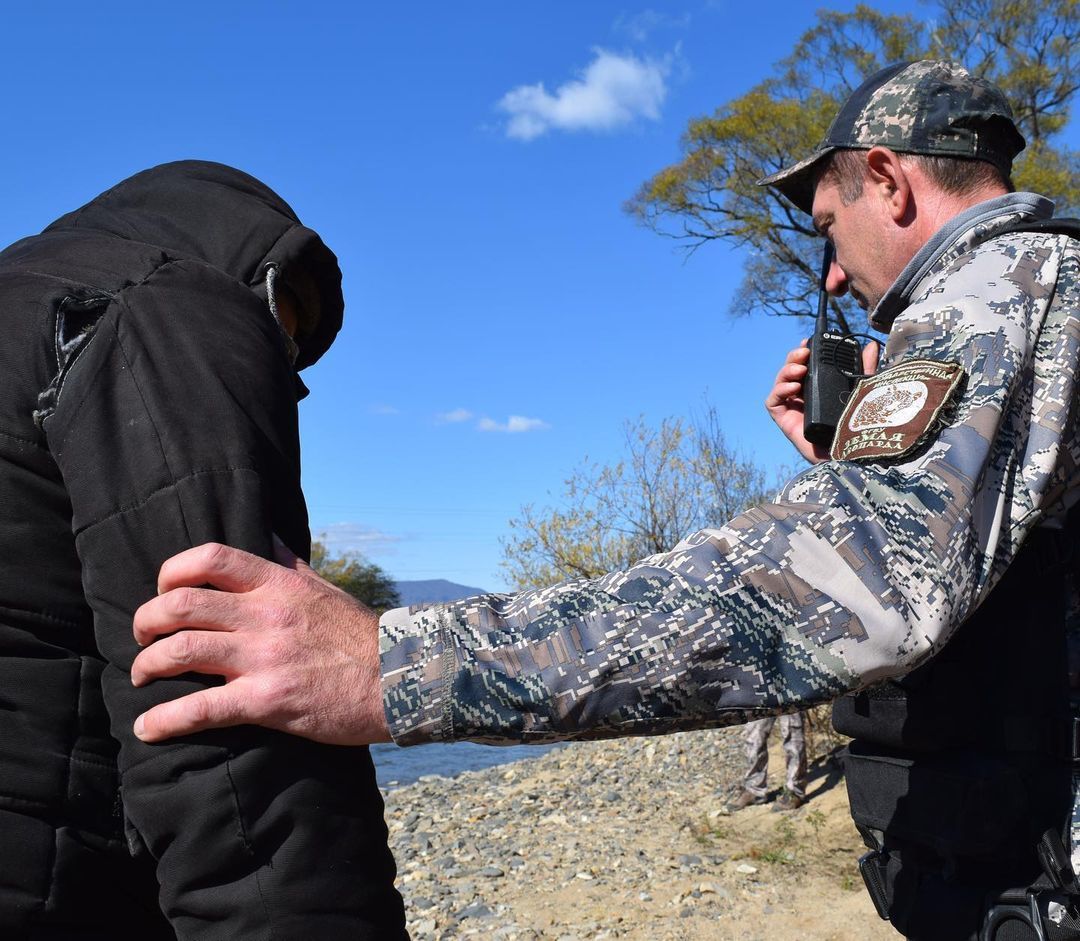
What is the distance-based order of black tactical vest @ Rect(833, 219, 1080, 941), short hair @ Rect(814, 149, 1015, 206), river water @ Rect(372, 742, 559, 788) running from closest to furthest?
black tactical vest @ Rect(833, 219, 1080, 941), short hair @ Rect(814, 149, 1015, 206), river water @ Rect(372, 742, 559, 788)

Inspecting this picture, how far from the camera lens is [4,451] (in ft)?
4.19

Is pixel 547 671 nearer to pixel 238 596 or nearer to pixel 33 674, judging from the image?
pixel 238 596

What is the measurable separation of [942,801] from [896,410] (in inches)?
34.9

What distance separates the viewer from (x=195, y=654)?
44.3 inches

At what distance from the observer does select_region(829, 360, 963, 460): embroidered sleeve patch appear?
1364mm

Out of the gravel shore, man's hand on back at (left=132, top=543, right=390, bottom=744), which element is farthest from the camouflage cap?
the gravel shore

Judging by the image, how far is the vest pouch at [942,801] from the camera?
5.92ft

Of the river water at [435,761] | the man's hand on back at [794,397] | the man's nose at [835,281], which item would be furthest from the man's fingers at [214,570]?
the river water at [435,761]

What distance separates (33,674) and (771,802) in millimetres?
Result: 8783

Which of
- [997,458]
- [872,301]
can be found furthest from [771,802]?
[997,458]

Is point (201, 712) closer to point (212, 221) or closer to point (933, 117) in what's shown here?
point (212, 221)

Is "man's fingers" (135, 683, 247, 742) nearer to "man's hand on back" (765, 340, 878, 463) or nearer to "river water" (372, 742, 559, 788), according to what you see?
"man's hand on back" (765, 340, 878, 463)

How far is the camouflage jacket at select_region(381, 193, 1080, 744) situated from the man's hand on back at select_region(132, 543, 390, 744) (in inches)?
1.9

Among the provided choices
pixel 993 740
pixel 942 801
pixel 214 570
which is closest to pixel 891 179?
pixel 993 740
